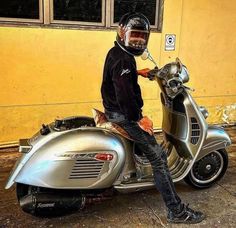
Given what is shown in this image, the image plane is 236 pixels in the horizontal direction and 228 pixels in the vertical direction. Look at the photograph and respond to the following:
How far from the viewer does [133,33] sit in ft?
7.89

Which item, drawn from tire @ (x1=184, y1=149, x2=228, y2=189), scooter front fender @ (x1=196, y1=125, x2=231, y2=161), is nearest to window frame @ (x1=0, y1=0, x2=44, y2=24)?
scooter front fender @ (x1=196, y1=125, x2=231, y2=161)

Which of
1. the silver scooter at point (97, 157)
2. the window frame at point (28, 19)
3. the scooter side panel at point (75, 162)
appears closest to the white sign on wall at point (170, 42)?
the window frame at point (28, 19)

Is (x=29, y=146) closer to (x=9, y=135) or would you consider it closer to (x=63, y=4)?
(x=9, y=135)

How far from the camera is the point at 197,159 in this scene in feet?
9.59

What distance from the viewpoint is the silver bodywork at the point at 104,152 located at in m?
2.32

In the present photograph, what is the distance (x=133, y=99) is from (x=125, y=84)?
123 mm

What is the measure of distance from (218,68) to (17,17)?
2.84 metres

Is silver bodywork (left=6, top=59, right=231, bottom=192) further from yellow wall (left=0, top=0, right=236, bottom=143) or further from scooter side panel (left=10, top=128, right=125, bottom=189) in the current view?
yellow wall (left=0, top=0, right=236, bottom=143)

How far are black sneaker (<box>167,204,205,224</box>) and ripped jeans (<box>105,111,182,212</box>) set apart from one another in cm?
4

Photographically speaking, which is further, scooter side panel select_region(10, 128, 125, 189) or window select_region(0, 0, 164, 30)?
window select_region(0, 0, 164, 30)

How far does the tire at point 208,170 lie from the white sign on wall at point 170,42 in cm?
193

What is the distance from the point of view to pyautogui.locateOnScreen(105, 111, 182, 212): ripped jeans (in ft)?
8.29

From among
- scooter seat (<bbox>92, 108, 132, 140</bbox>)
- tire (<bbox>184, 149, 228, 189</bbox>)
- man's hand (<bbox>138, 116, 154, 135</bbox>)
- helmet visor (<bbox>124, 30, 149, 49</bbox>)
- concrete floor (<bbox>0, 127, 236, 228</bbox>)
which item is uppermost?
helmet visor (<bbox>124, 30, 149, 49</bbox>)

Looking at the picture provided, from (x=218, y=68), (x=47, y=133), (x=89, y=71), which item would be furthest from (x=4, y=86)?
(x=218, y=68)
